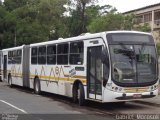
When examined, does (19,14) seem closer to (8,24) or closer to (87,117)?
(8,24)

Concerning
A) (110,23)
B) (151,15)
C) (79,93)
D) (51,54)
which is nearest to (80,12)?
(151,15)

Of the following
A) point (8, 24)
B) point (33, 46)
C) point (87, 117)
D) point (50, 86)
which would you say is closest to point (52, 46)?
point (50, 86)

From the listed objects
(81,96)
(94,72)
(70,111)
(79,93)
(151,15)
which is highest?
(151,15)

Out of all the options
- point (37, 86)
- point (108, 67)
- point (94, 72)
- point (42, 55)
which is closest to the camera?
point (108, 67)

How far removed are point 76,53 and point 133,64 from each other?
3433 mm

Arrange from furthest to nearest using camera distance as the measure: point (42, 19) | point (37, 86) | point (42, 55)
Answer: point (42, 19), point (37, 86), point (42, 55)

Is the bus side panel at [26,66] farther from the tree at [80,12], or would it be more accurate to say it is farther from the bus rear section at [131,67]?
the tree at [80,12]

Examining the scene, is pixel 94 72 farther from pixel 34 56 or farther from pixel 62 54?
pixel 34 56

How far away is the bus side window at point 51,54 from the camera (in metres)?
22.3

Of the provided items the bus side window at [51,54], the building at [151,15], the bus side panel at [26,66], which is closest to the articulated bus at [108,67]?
the bus side window at [51,54]

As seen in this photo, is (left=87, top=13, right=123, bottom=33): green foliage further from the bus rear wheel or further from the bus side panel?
the bus rear wheel

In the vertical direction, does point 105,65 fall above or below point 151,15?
below

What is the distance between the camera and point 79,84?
1886cm

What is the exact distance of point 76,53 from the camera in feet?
63.2
